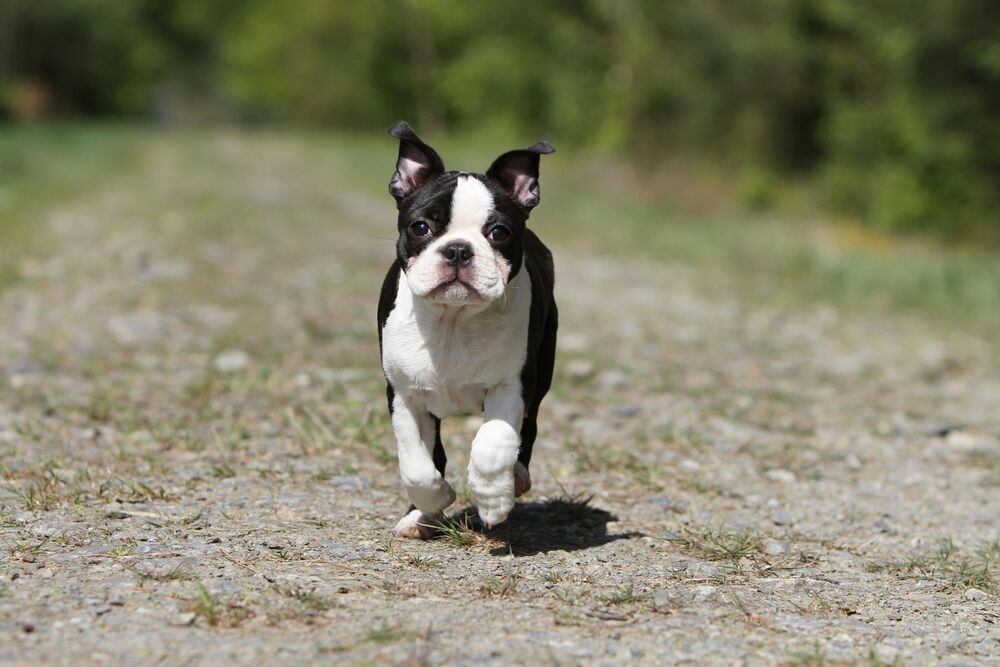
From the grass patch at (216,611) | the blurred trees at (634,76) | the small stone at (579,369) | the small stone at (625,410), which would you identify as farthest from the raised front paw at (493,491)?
the blurred trees at (634,76)

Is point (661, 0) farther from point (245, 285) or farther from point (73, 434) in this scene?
point (73, 434)

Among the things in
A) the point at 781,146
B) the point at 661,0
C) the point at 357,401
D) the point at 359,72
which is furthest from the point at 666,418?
the point at 359,72

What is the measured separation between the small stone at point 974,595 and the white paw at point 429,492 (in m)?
1.84

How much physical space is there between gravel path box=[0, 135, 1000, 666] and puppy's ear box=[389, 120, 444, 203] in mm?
1268

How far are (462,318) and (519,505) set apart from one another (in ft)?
4.21

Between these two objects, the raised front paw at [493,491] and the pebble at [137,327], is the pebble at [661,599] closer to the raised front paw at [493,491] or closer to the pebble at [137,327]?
the raised front paw at [493,491]

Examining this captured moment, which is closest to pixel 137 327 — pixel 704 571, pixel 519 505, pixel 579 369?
pixel 579 369

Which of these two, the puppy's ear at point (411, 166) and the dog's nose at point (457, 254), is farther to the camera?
the puppy's ear at point (411, 166)

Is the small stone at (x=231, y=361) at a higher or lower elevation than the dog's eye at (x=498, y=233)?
lower

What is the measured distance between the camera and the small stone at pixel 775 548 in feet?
15.6

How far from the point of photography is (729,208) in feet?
68.8

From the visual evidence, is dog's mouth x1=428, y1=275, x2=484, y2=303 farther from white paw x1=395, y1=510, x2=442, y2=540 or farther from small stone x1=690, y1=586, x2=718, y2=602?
small stone x1=690, y1=586, x2=718, y2=602

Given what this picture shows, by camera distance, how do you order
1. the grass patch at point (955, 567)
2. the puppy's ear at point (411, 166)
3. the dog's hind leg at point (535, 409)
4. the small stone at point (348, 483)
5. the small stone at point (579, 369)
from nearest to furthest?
the puppy's ear at point (411, 166) → the grass patch at point (955, 567) → the dog's hind leg at point (535, 409) → the small stone at point (348, 483) → the small stone at point (579, 369)

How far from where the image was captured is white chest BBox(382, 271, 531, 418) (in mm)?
4223
